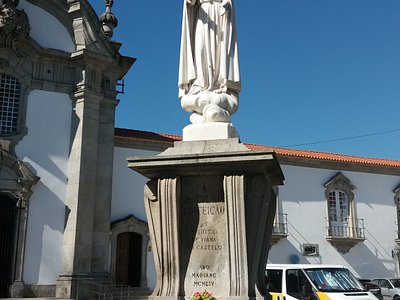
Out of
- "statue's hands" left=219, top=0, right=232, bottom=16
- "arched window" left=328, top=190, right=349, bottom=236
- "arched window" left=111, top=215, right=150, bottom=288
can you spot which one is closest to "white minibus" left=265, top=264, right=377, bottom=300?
"statue's hands" left=219, top=0, right=232, bottom=16

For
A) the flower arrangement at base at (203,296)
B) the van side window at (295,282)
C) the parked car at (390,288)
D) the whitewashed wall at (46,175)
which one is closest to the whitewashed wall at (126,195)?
the whitewashed wall at (46,175)

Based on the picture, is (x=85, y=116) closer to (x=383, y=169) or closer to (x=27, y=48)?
(x=27, y=48)

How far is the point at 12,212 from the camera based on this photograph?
1648cm

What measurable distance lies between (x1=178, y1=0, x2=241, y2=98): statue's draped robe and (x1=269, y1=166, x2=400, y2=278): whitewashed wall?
16.7 m

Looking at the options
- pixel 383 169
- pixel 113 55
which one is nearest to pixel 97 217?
pixel 113 55

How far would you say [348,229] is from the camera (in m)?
24.0

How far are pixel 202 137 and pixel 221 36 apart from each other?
52.9 inches

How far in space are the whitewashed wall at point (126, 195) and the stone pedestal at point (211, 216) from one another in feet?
44.2

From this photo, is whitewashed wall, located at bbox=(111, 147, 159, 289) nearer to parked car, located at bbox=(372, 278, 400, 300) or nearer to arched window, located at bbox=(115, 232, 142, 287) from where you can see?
arched window, located at bbox=(115, 232, 142, 287)

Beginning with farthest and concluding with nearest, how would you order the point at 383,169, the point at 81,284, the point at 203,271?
the point at 383,169
the point at 81,284
the point at 203,271

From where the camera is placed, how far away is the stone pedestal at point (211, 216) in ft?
18.5

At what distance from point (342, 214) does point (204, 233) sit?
63.9ft

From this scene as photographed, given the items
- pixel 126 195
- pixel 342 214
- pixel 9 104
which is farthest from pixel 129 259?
pixel 342 214

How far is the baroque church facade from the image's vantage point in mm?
16344
